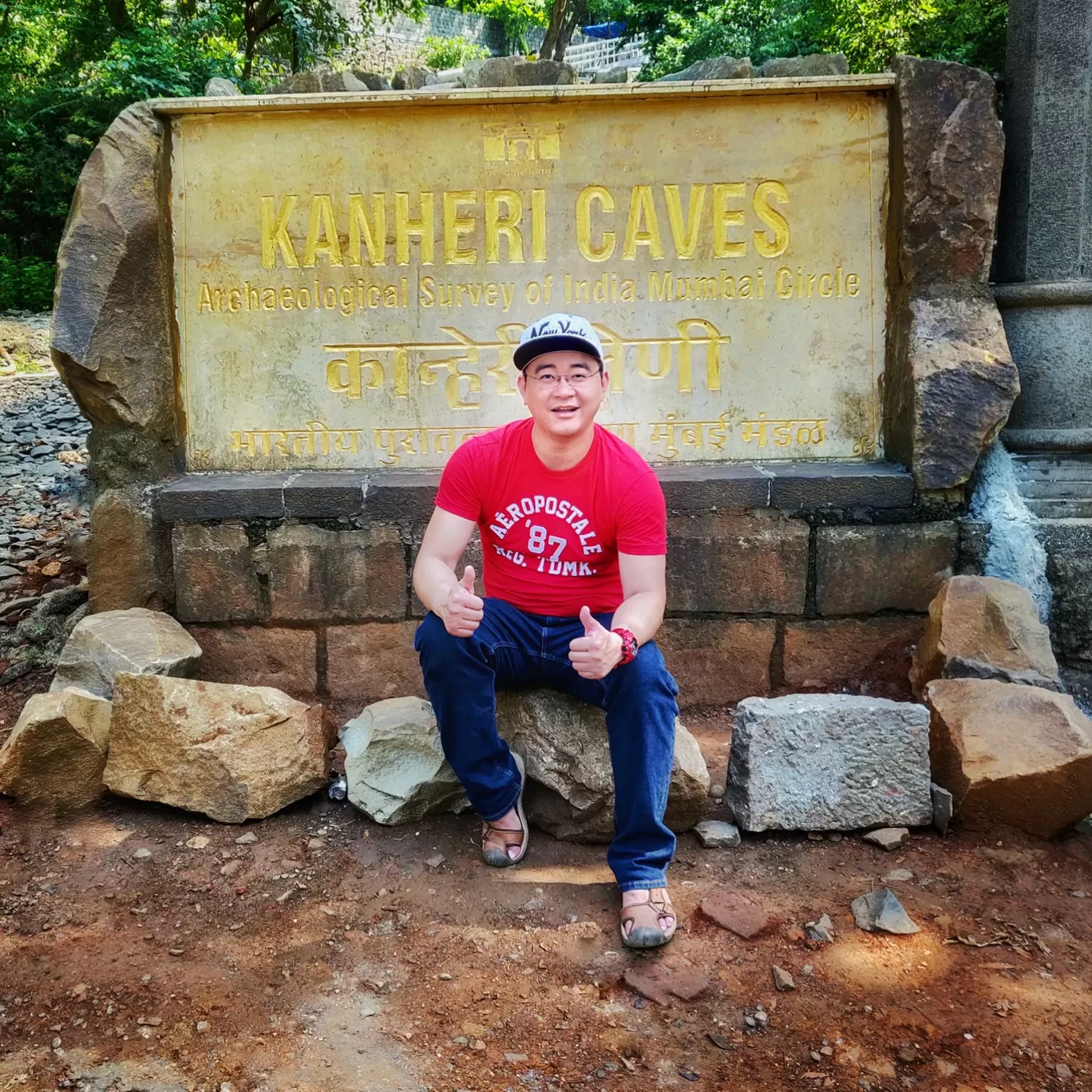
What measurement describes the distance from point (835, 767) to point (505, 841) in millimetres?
922

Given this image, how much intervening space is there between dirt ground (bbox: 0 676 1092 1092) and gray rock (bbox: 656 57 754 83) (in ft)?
8.40

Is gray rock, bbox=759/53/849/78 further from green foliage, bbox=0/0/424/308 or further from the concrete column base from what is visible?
green foliage, bbox=0/0/424/308

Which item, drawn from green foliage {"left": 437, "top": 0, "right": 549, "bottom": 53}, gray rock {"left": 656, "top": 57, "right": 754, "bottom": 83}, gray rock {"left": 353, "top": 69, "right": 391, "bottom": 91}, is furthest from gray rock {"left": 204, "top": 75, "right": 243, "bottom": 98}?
green foliage {"left": 437, "top": 0, "right": 549, "bottom": 53}

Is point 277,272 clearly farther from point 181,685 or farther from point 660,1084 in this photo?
point 660,1084

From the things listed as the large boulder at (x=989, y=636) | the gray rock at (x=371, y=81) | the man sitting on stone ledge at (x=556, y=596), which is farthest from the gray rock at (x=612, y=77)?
the large boulder at (x=989, y=636)

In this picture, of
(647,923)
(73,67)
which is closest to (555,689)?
(647,923)

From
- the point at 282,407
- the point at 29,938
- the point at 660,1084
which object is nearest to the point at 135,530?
the point at 282,407

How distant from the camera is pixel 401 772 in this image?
2.85 m

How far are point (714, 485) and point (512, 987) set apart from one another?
6.35ft

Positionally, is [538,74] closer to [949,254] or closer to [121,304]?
[949,254]

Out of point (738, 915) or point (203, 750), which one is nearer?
point (738, 915)

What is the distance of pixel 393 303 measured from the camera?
147 inches

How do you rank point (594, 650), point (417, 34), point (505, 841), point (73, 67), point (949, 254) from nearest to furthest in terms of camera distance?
point (594, 650), point (505, 841), point (949, 254), point (73, 67), point (417, 34)

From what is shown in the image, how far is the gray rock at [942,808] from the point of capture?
272cm
